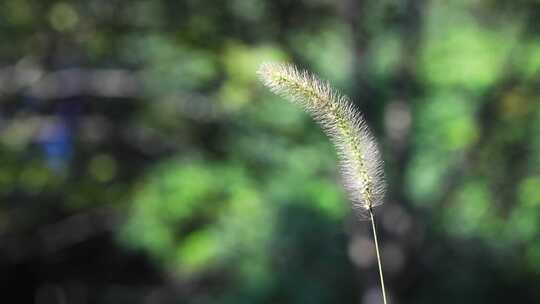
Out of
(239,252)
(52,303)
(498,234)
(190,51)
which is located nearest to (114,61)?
(190,51)

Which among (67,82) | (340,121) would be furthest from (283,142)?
(340,121)

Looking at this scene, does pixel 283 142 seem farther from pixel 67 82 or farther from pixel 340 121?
pixel 340 121

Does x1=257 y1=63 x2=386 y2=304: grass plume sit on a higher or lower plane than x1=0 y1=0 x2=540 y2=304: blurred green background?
higher

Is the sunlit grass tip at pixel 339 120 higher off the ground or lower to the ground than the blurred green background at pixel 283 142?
higher

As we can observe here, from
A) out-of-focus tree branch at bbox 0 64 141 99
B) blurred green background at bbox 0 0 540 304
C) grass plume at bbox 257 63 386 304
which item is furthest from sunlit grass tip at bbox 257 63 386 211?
out-of-focus tree branch at bbox 0 64 141 99

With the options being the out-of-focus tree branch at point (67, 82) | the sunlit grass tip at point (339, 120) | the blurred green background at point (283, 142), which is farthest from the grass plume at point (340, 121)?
the out-of-focus tree branch at point (67, 82)

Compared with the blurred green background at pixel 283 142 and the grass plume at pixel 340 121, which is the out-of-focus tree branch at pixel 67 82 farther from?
the grass plume at pixel 340 121

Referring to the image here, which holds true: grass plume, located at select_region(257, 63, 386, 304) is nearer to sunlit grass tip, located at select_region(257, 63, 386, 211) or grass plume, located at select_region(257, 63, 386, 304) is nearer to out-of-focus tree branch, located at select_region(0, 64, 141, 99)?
sunlit grass tip, located at select_region(257, 63, 386, 211)

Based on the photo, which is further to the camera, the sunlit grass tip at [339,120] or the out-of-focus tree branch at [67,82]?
the out-of-focus tree branch at [67,82]

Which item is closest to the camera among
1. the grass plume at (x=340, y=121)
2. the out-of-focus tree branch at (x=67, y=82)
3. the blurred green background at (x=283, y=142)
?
the grass plume at (x=340, y=121)
